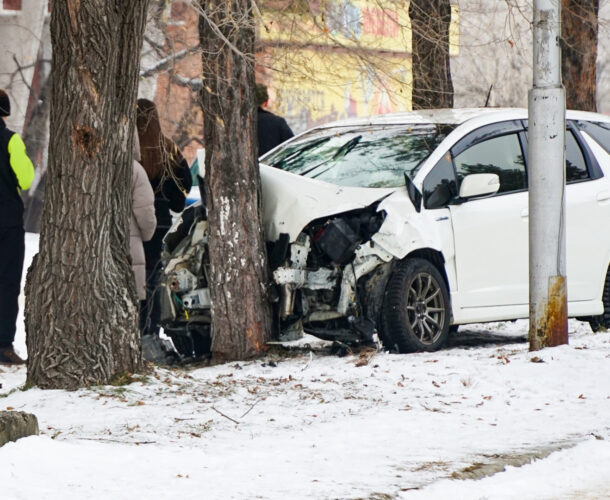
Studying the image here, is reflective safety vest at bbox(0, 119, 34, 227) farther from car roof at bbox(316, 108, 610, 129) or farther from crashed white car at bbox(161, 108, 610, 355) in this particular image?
car roof at bbox(316, 108, 610, 129)

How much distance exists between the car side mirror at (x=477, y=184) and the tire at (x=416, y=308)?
0.61 meters

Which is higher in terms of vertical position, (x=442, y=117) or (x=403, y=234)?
(x=442, y=117)

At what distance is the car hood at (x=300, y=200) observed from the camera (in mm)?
9227

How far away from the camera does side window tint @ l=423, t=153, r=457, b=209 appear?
377 inches

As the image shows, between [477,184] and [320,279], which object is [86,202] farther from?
[477,184]

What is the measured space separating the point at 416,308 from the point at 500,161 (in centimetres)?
154

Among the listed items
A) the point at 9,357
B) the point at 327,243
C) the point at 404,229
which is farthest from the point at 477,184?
the point at 9,357

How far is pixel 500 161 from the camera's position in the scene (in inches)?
404

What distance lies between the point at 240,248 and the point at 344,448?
11.1 feet

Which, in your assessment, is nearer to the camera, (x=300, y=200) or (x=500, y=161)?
(x=300, y=200)

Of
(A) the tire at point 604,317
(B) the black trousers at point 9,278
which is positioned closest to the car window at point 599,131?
(A) the tire at point 604,317

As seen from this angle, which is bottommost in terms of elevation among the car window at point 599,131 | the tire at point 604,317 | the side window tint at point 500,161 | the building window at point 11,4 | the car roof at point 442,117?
the tire at point 604,317

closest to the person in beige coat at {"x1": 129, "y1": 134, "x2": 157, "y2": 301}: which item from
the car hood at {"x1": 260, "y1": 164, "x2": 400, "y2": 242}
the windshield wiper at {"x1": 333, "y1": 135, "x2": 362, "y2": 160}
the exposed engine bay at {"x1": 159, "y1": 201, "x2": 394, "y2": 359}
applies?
the exposed engine bay at {"x1": 159, "y1": 201, "x2": 394, "y2": 359}

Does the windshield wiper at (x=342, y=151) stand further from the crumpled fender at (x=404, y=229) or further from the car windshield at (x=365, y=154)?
the crumpled fender at (x=404, y=229)
